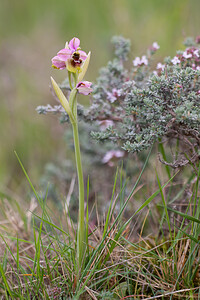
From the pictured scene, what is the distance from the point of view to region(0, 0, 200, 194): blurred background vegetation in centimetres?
335

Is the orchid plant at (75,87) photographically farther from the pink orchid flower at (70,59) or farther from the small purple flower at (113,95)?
the small purple flower at (113,95)

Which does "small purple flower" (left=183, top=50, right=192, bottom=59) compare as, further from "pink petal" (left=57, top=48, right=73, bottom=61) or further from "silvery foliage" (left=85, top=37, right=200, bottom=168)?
"pink petal" (left=57, top=48, right=73, bottom=61)

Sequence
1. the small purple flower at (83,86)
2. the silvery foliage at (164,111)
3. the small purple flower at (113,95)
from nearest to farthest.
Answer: the small purple flower at (83,86)
the silvery foliage at (164,111)
the small purple flower at (113,95)

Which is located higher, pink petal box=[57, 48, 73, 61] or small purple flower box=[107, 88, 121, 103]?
pink petal box=[57, 48, 73, 61]

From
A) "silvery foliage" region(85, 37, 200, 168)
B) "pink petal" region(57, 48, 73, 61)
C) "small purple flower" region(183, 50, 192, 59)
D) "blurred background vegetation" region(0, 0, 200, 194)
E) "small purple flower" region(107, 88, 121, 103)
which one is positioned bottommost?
"silvery foliage" region(85, 37, 200, 168)

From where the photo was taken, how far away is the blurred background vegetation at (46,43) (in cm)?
335

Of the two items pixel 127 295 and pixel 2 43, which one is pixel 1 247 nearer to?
pixel 127 295

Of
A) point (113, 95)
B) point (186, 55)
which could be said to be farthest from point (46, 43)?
point (186, 55)

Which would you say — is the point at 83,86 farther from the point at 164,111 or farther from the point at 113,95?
the point at 113,95

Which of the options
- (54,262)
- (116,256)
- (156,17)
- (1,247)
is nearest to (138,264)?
(116,256)

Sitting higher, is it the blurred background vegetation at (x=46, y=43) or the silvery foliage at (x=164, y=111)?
the blurred background vegetation at (x=46, y=43)

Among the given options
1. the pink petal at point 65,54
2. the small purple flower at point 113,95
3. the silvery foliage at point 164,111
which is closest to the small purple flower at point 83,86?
the pink petal at point 65,54

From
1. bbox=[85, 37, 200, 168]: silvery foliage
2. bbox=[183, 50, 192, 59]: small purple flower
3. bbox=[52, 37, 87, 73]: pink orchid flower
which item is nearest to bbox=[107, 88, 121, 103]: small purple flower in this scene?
bbox=[85, 37, 200, 168]: silvery foliage

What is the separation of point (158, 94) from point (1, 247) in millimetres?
1108
